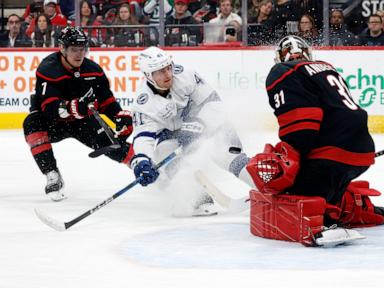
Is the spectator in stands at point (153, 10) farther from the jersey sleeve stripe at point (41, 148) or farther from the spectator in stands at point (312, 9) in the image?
the jersey sleeve stripe at point (41, 148)

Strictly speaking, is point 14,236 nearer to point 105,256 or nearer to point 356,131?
point 105,256

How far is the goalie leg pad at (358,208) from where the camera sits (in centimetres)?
397

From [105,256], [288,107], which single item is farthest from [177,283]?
[288,107]

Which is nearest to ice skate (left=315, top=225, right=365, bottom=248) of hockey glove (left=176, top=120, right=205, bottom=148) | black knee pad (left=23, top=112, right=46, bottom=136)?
hockey glove (left=176, top=120, right=205, bottom=148)

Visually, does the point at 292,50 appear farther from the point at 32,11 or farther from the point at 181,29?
the point at 32,11

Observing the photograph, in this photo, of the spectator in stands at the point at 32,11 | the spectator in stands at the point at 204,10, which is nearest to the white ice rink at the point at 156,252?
the spectator in stands at the point at 204,10

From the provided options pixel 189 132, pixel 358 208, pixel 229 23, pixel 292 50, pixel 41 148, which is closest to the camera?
pixel 292 50

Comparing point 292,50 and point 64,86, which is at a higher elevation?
point 292,50

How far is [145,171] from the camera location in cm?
425

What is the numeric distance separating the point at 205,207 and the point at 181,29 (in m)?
4.68

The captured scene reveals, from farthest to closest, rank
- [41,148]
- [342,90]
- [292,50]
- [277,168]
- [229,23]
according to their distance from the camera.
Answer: [229,23] < [41,148] < [292,50] < [342,90] < [277,168]

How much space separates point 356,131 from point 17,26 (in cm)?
608

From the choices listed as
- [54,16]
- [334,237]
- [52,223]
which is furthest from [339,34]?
[334,237]

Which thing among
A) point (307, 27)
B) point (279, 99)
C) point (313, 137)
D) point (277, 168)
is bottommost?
point (277, 168)
